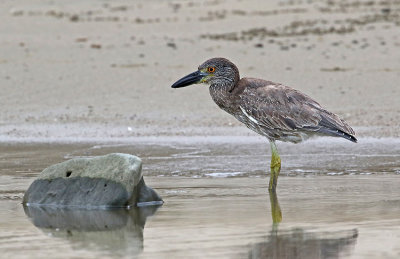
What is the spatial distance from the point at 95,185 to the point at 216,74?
1.73m

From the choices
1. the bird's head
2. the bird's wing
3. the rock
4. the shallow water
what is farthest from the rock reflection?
the bird's head

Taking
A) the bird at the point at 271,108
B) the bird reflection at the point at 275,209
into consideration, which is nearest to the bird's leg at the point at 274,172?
the bird at the point at 271,108

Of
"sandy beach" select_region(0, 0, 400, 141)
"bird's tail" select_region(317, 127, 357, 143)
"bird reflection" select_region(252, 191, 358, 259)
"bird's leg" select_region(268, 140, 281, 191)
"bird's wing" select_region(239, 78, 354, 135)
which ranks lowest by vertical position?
"sandy beach" select_region(0, 0, 400, 141)

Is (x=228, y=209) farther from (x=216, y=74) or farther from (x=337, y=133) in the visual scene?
(x=216, y=74)

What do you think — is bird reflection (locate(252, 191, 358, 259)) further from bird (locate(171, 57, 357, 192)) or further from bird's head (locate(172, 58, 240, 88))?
bird's head (locate(172, 58, 240, 88))

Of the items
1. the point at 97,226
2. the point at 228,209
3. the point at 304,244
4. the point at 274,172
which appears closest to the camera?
the point at 304,244

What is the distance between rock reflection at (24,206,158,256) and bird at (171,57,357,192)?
4.87 ft

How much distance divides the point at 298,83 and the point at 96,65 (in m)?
3.18

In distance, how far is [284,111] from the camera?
30.3 ft

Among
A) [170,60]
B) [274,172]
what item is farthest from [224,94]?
[170,60]

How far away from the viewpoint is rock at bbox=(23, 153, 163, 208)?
8.39m

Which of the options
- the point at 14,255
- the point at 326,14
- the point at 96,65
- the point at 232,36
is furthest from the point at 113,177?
the point at 326,14

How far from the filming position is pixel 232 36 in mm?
17094

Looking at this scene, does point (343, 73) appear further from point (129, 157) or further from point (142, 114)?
point (129, 157)
